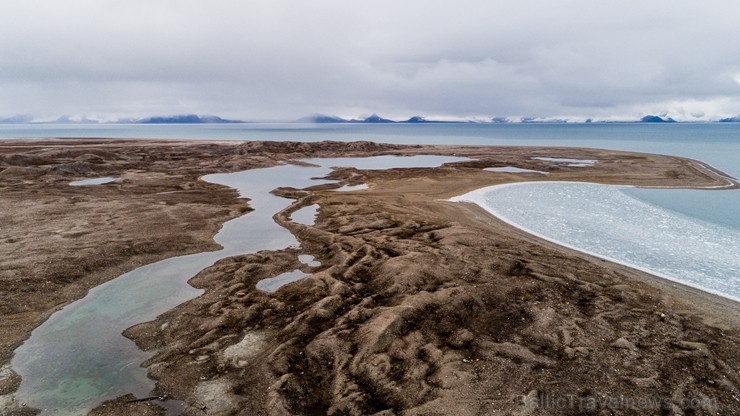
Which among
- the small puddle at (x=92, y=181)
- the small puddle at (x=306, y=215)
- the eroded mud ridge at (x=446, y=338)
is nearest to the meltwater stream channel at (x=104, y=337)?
the eroded mud ridge at (x=446, y=338)

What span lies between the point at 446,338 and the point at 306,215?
1863 centimetres

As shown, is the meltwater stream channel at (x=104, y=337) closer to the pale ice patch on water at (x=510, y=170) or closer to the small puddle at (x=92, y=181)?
the small puddle at (x=92, y=181)

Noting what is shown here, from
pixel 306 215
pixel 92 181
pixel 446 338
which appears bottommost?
pixel 446 338

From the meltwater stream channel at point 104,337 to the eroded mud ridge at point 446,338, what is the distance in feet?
2.49

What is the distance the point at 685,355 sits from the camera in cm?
1149

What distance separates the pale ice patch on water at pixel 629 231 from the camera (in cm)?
1836

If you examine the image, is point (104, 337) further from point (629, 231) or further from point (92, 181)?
point (92, 181)

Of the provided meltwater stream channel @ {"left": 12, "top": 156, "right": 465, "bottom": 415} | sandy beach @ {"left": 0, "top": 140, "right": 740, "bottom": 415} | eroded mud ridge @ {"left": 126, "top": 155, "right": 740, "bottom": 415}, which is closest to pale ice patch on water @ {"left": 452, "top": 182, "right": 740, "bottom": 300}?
sandy beach @ {"left": 0, "top": 140, "right": 740, "bottom": 415}

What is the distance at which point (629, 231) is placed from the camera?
81.8 ft

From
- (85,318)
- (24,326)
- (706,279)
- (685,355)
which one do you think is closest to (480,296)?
(685,355)

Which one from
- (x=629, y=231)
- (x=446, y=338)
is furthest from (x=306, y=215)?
(x=629, y=231)

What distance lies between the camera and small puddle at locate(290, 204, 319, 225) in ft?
90.4

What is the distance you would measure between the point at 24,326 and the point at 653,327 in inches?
808

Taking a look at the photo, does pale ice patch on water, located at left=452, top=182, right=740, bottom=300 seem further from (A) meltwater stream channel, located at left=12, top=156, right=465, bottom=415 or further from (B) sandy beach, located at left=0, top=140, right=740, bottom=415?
(A) meltwater stream channel, located at left=12, top=156, right=465, bottom=415
